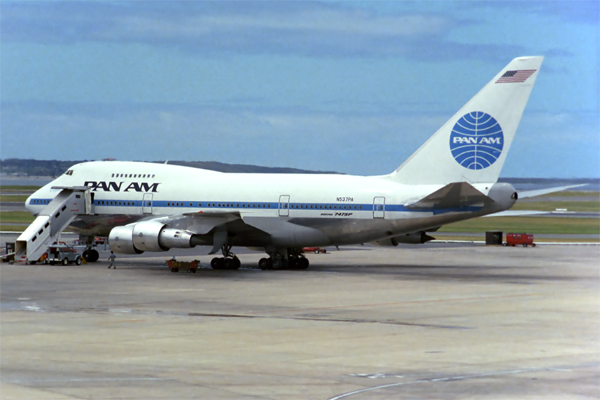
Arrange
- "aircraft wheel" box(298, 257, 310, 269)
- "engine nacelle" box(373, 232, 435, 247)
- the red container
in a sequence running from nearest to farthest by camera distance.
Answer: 1. "aircraft wheel" box(298, 257, 310, 269)
2. "engine nacelle" box(373, 232, 435, 247)
3. the red container

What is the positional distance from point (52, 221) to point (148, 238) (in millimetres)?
7633

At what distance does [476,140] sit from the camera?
136 ft

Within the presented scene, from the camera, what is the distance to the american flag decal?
134ft

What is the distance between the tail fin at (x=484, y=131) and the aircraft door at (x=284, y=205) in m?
6.76

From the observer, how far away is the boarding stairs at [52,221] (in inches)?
1816

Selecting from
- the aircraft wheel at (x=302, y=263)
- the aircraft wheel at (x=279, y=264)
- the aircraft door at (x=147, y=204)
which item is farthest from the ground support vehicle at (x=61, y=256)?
the aircraft wheel at (x=302, y=263)

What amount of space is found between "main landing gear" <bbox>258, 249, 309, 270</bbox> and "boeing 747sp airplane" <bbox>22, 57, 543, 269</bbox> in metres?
0.05

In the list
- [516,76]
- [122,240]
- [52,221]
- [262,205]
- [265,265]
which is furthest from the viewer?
[52,221]

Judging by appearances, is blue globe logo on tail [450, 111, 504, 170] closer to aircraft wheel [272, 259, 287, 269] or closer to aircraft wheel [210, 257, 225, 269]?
aircraft wheel [272, 259, 287, 269]

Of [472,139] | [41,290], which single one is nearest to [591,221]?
[472,139]

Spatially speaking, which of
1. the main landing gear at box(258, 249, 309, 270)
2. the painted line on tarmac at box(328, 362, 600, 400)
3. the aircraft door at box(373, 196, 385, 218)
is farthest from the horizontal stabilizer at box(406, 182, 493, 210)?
the painted line on tarmac at box(328, 362, 600, 400)

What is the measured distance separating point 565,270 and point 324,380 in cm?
3205

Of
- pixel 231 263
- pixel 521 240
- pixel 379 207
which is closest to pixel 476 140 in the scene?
pixel 379 207

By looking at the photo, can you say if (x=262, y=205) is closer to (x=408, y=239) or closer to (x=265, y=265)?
(x=265, y=265)
